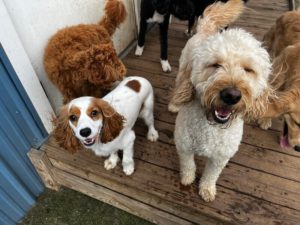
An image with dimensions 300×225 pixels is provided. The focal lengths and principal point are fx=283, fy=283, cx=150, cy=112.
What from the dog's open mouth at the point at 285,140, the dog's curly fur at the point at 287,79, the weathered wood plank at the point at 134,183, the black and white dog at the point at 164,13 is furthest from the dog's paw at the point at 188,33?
the weathered wood plank at the point at 134,183

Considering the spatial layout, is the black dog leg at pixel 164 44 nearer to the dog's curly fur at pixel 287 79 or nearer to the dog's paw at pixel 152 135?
the dog's paw at pixel 152 135

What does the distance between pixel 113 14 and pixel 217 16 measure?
0.83 metres

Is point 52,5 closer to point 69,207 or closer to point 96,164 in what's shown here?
point 96,164

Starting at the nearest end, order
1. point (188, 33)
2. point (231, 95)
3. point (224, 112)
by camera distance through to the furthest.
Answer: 1. point (231, 95)
2. point (224, 112)
3. point (188, 33)

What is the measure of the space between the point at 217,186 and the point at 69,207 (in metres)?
1.31

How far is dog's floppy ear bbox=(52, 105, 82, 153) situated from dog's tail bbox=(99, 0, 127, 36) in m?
0.92

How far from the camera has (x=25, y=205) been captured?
98.1 inches

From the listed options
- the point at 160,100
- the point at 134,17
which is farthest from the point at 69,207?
the point at 134,17

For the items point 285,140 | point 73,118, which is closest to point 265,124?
point 285,140

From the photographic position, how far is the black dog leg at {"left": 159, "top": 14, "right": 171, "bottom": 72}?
9.14 feet

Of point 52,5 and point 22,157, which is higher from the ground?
point 52,5

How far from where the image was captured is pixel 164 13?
2604mm

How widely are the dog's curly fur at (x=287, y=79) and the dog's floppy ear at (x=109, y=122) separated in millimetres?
875

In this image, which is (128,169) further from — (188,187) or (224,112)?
(224,112)
